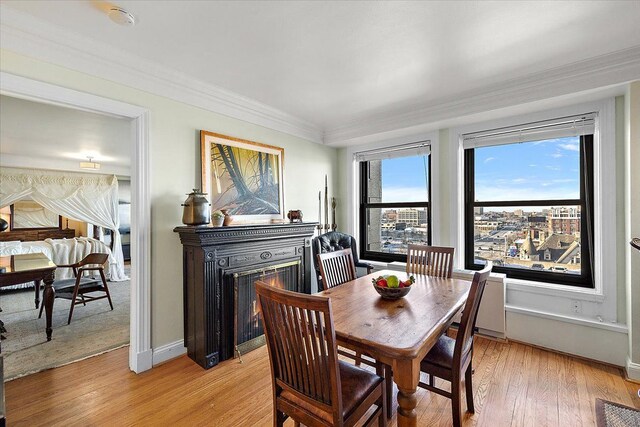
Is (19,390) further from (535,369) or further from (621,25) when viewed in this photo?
(621,25)

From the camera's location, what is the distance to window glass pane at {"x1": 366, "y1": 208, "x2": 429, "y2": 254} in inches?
152

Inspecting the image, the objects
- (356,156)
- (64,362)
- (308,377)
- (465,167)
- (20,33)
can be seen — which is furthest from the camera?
(356,156)

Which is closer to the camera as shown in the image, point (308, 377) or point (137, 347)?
point (308, 377)

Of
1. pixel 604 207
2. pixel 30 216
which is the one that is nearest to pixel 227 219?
pixel 604 207

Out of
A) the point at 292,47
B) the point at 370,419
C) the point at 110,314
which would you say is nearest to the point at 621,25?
the point at 292,47

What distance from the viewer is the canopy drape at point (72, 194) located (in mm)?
5148

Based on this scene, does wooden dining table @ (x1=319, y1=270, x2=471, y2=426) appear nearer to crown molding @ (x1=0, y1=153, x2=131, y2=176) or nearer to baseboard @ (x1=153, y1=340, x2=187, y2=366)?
baseboard @ (x1=153, y1=340, x2=187, y2=366)

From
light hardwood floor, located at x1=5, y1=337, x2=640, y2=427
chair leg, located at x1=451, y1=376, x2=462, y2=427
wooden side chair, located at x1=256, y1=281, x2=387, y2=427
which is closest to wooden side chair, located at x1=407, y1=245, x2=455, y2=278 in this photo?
light hardwood floor, located at x1=5, y1=337, x2=640, y2=427

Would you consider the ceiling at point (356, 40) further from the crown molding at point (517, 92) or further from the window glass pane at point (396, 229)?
the window glass pane at point (396, 229)

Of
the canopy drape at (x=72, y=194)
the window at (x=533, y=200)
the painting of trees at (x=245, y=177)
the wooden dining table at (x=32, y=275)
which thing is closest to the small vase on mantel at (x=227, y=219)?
the painting of trees at (x=245, y=177)

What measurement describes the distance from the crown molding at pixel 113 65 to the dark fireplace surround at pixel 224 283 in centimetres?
126

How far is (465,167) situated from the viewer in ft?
11.2

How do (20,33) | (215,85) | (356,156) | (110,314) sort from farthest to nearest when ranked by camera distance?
1. (356,156)
2. (110,314)
3. (215,85)
4. (20,33)

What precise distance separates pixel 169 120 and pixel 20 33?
3.22 ft
